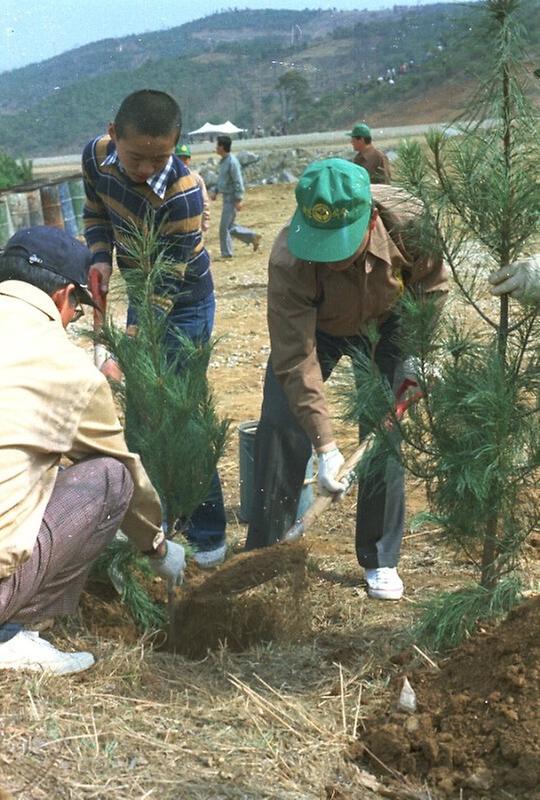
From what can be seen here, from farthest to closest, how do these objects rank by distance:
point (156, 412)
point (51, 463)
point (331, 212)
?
point (156, 412) → point (331, 212) → point (51, 463)

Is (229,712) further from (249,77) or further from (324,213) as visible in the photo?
(249,77)

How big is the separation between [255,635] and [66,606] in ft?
2.47

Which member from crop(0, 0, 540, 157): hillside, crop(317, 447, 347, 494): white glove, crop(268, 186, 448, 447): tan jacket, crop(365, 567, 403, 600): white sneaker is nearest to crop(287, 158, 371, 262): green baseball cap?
crop(268, 186, 448, 447): tan jacket

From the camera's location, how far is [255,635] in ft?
12.1

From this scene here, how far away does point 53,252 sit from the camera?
10.0 ft

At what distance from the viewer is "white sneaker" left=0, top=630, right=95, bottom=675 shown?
10.3 ft

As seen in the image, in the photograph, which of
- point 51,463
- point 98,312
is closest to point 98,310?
point 98,312

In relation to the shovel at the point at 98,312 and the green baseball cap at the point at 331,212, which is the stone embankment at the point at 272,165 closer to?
the shovel at the point at 98,312

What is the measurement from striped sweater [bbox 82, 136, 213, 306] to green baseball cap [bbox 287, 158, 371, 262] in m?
0.64

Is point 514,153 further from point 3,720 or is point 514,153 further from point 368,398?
point 3,720

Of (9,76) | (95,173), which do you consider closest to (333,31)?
(9,76)

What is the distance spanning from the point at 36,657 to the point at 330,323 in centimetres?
147

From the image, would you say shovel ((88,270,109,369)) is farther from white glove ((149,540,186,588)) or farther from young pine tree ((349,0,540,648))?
young pine tree ((349,0,540,648))

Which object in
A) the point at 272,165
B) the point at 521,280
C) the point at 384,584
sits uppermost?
the point at 521,280
